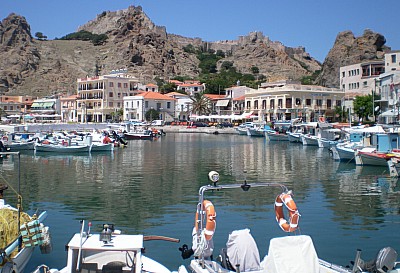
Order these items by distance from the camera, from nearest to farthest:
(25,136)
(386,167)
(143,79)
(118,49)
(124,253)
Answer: (124,253)
(386,167)
(25,136)
(143,79)
(118,49)

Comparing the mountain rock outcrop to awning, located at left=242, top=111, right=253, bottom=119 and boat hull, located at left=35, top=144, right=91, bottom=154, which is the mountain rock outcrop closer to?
awning, located at left=242, top=111, right=253, bottom=119

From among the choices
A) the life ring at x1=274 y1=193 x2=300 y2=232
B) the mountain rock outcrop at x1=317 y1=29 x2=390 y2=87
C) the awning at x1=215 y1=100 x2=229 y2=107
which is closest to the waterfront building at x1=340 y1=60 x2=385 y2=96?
the mountain rock outcrop at x1=317 y1=29 x2=390 y2=87

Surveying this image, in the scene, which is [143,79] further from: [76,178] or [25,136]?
[76,178]

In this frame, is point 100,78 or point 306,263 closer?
point 306,263

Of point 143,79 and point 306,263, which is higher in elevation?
point 143,79

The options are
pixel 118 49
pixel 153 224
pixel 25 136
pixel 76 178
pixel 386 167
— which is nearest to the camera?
pixel 153 224

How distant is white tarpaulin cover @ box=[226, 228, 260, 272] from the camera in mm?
10727

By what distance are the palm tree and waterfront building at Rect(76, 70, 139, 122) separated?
14464mm

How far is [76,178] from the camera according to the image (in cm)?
3116

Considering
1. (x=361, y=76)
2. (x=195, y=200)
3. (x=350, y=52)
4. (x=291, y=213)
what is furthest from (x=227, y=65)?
(x=291, y=213)

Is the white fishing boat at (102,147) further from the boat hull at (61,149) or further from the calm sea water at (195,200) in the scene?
the calm sea water at (195,200)

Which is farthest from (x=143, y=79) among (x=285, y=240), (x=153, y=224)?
(x=285, y=240)

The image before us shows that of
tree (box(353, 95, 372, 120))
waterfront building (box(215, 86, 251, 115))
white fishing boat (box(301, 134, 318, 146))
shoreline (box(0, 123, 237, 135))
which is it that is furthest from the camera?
waterfront building (box(215, 86, 251, 115))

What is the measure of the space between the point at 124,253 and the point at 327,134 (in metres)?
51.6
